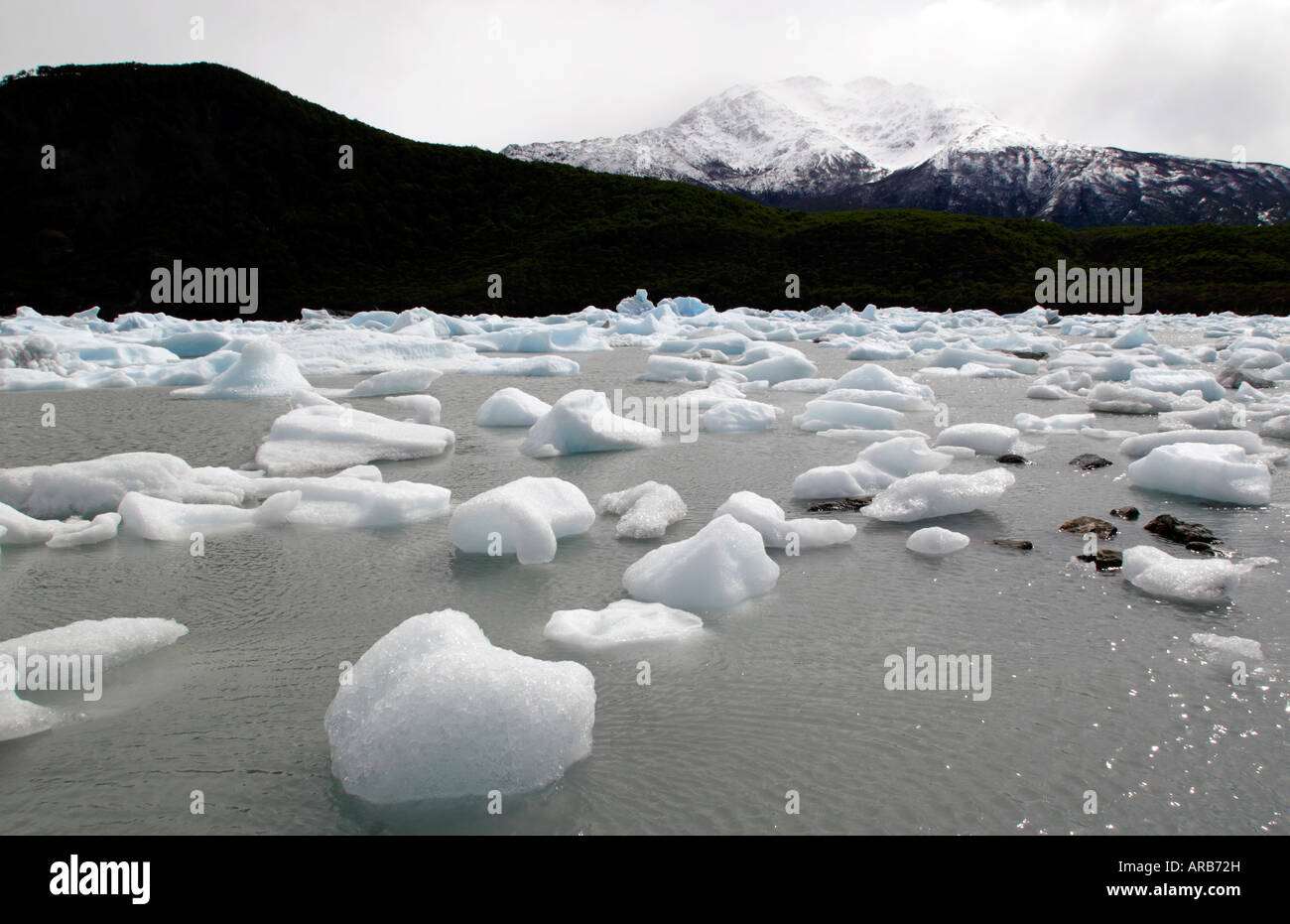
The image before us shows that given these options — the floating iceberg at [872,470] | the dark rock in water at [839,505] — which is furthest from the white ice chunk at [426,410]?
the dark rock in water at [839,505]

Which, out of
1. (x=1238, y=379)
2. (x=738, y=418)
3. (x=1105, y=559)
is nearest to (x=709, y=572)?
(x=1105, y=559)

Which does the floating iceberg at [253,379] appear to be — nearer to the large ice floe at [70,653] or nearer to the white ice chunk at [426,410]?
the white ice chunk at [426,410]

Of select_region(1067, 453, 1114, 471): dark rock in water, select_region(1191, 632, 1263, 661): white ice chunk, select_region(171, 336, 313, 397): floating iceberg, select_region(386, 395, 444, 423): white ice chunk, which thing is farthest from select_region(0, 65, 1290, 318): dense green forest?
select_region(1191, 632, 1263, 661): white ice chunk

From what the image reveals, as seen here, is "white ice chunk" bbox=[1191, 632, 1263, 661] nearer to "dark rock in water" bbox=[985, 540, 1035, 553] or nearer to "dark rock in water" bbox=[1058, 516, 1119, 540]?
"dark rock in water" bbox=[985, 540, 1035, 553]

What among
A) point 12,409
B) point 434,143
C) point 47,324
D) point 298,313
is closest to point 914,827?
point 12,409

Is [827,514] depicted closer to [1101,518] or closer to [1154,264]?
[1101,518]
